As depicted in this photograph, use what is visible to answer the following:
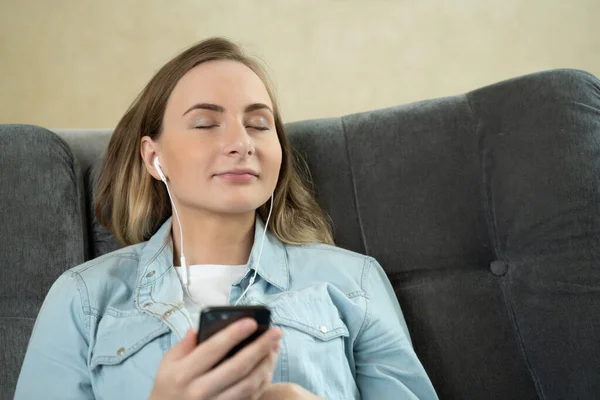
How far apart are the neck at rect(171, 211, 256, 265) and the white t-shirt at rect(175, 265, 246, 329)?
21mm

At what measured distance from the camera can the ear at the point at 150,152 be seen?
54.5 inches

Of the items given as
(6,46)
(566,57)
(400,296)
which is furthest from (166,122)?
(566,57)

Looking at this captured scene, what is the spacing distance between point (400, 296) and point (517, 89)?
0.50 m

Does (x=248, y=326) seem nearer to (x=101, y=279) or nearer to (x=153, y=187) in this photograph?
(x=101, y=279)

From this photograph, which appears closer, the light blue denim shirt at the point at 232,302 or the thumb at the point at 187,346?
the thumb at the point at 187,346

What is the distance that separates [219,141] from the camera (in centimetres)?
125

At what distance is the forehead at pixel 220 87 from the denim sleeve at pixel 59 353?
1.41 feet

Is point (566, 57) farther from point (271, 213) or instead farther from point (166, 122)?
point (166, 122)

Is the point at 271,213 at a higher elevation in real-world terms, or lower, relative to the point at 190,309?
higher

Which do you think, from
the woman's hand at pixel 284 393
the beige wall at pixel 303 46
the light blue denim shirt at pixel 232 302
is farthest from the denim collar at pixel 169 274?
the beige wall at pixel 303 46

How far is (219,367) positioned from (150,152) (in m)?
0.71

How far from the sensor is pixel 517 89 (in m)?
1.34

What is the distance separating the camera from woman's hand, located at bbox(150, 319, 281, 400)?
0.77m

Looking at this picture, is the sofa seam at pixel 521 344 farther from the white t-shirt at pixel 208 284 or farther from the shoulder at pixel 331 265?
the white t-shirt at pixel 208 284
